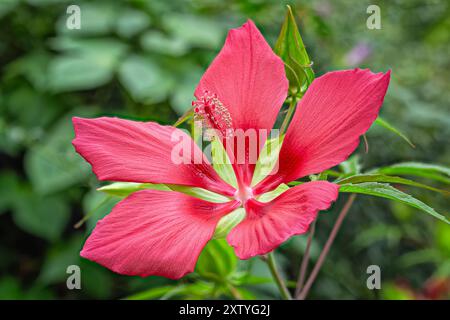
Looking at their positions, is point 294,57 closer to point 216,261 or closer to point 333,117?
point 333,117

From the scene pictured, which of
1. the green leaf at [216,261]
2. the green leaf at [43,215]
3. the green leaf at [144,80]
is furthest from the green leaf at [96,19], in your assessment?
the green leaf at [216,261]

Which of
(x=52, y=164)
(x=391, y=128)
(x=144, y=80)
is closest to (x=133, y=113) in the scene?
(x=144, y=80)

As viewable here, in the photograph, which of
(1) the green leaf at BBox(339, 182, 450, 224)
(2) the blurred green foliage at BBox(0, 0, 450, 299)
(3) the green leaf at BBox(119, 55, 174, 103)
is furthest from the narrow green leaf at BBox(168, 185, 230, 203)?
(3) the green leaf at BBox(119, 55, 174, 103)

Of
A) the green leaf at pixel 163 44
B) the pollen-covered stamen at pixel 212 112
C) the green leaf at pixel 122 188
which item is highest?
the green leaf at pixel 163 44

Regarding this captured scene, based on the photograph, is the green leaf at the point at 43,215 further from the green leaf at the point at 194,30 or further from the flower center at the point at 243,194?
the flower center at the point at 243,194

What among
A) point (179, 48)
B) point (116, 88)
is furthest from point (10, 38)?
point (179, 48)

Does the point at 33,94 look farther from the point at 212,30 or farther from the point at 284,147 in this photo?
the point at 284,147
